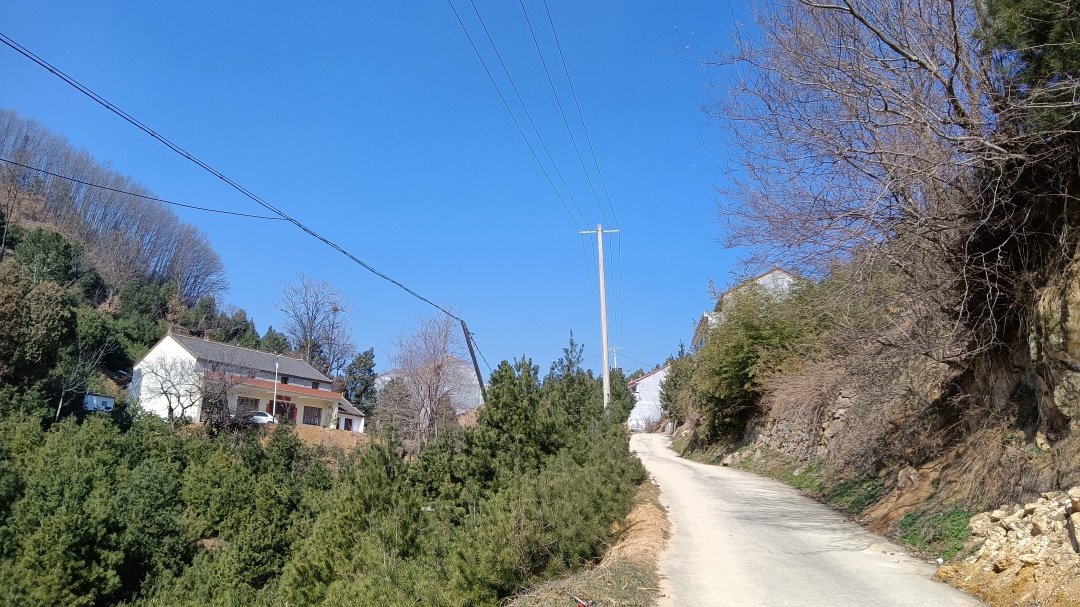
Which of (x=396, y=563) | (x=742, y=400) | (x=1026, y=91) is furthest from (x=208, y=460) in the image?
(x=1026, y=91)

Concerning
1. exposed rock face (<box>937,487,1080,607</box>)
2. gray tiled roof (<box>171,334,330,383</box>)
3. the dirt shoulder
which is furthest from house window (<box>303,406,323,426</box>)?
exposed rock face (<box>937,487,1080,607</box>)

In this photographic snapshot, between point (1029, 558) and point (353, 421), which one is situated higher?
point (353, 421)

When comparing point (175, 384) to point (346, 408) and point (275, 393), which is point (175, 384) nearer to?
point (275, 393)

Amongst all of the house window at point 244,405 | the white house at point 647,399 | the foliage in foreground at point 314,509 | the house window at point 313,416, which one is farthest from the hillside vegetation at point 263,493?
the white house at point 647,399

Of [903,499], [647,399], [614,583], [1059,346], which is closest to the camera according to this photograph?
[614,583]

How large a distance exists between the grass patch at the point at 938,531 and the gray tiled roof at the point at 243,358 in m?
49.8

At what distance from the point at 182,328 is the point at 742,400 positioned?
2434 inches

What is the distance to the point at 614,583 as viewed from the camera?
290 inches

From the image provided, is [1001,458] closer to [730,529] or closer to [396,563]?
[730,529]

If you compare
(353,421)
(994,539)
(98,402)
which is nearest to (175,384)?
(98,402)

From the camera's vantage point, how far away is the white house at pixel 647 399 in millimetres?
76688

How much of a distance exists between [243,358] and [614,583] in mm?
53808

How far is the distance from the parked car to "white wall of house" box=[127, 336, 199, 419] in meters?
4.06

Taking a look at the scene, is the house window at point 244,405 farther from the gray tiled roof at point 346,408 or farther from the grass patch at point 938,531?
the grass patch at point 938,531
